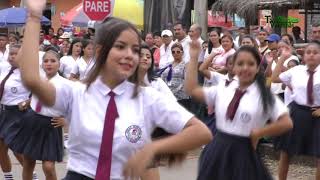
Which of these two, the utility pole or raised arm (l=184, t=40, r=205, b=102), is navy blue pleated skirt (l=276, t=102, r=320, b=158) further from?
the utility pole

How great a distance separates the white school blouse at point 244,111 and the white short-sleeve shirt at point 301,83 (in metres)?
1.77

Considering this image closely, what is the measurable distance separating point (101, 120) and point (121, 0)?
15.0m

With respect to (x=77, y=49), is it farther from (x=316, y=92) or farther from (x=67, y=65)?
(x=316, y=92)

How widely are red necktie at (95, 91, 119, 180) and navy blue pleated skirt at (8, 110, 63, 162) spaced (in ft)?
12.9

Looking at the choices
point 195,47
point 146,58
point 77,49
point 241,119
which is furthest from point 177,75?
point 195,47

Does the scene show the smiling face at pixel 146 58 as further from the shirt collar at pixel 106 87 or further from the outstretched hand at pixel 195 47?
the shirt collar at pixel 106 87

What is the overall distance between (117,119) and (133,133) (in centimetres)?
9

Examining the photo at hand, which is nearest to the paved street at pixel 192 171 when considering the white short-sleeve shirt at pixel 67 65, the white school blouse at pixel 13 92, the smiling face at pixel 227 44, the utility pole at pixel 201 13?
the white school blouse at pixel 13 92

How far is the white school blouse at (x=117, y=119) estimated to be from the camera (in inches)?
118

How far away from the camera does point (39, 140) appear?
6895mm

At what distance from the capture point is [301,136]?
748 cm

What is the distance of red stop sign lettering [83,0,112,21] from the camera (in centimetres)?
1148

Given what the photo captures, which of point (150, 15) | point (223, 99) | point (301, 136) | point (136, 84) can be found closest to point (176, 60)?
point (301, 136)

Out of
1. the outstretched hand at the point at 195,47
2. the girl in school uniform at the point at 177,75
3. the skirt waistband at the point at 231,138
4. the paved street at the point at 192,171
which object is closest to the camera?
the outstretched hand at the point at 195,47
